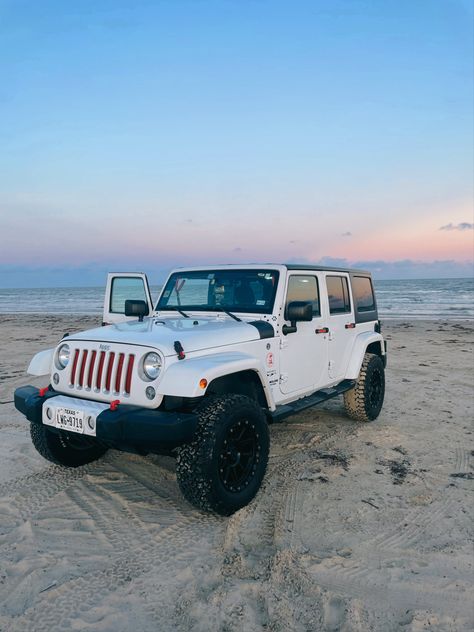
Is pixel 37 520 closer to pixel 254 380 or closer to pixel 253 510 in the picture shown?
pixel 253 510

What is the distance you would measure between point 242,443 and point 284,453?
4.32 feet

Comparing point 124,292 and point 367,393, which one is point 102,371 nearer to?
point 124,292

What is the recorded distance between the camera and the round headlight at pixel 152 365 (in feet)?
11.2

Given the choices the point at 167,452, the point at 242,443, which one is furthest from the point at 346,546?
the point at 167,452

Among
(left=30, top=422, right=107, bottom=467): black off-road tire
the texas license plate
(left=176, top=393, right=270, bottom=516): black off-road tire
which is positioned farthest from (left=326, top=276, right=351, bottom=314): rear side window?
the texas license plate

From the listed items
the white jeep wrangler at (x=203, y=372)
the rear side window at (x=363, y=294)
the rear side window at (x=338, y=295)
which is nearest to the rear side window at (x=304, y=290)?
the white jeep wrangler at (x=203, y=372)

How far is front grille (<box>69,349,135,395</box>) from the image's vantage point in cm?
349

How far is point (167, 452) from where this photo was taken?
340cm

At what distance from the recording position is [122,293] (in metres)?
5.33

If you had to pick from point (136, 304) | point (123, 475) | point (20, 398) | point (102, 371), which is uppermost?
point (136, 304)

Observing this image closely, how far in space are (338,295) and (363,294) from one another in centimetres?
79

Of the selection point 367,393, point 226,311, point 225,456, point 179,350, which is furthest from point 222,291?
point 367,393

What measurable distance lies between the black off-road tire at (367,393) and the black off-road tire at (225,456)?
2235 mm

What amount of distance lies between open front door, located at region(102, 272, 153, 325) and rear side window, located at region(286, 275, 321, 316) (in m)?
1.49
